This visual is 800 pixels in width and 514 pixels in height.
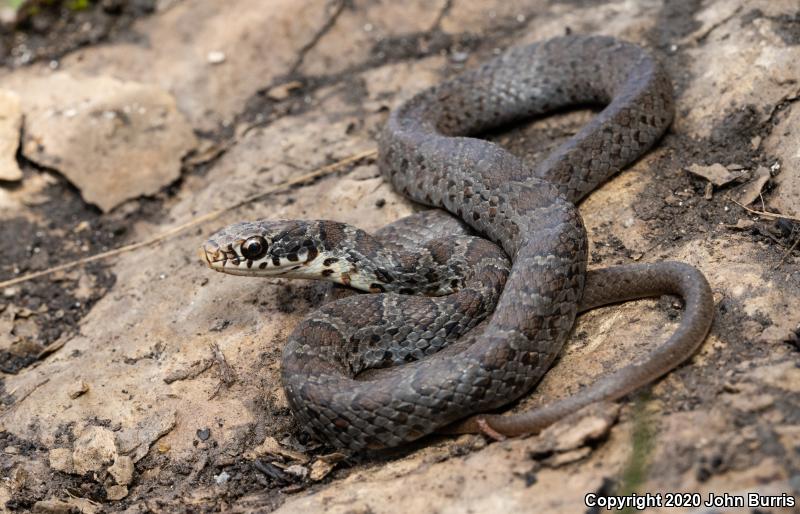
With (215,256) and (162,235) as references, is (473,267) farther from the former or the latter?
(162,235)

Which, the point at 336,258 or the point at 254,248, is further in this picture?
the point at 336,258

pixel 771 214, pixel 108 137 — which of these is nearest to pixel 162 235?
pixel 108 137

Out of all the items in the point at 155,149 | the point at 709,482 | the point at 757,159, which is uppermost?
the point at 757,159

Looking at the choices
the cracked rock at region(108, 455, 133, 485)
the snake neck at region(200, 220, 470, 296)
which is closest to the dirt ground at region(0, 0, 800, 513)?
the cracked rock at region(108, 455, 133, 485)

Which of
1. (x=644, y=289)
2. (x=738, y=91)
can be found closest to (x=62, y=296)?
(x=644, y=289)

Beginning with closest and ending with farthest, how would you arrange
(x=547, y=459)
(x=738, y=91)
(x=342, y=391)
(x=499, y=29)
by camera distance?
(x=547, y=459) < (x=342, y=391) < (x=738, y=91) < (x=499, y=29)

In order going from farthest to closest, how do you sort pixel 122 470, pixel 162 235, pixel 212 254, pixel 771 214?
pixel 162 235
pixel 212 254
pixel 771 214
pixel 122 470

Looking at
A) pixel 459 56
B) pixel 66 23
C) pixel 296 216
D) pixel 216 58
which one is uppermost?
pixel 459 56

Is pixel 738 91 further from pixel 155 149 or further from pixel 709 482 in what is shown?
pixel 155 149
